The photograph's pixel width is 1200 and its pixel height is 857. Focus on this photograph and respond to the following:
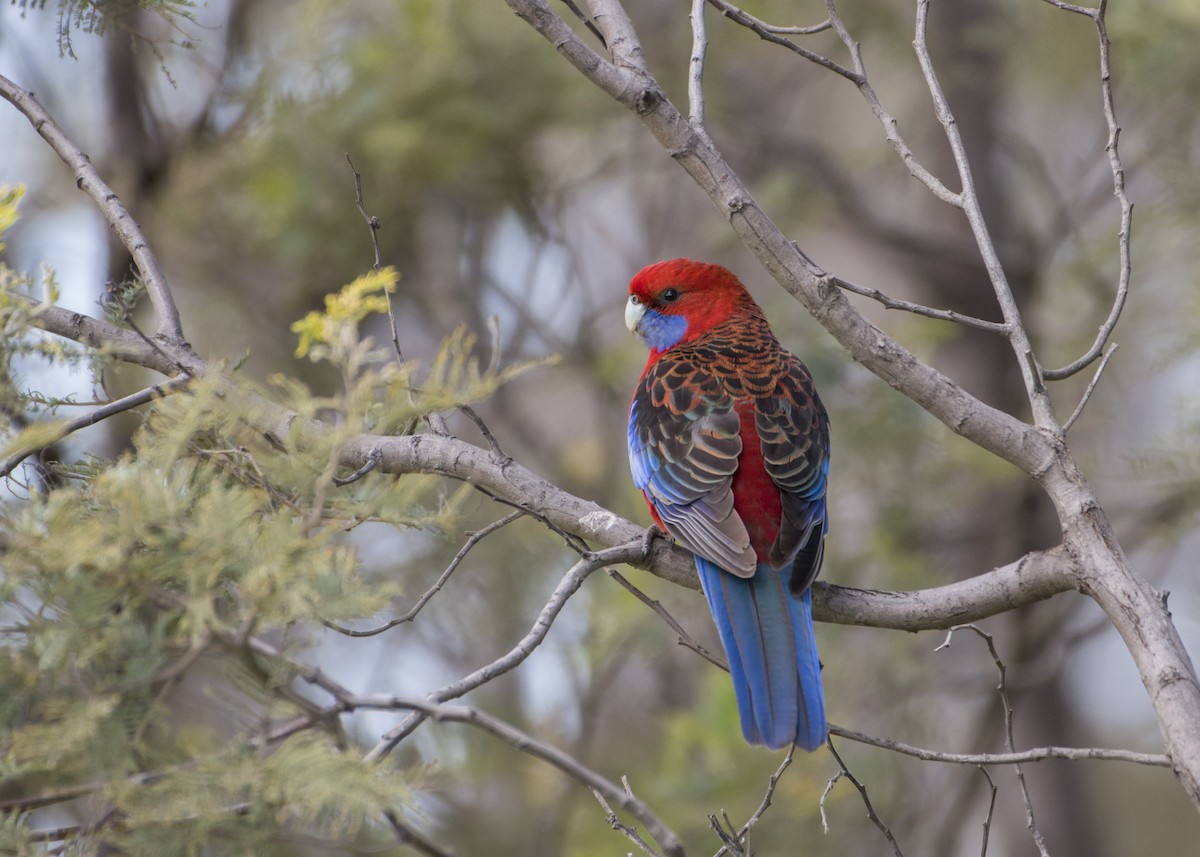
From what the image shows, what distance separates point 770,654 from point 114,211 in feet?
7.04

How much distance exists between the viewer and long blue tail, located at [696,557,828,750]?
3104 mm

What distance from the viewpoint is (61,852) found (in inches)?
66.7

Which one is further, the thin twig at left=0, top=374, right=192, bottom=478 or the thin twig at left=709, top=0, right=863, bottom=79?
the thin twig at left=709, top=0, right=863, bottom=79

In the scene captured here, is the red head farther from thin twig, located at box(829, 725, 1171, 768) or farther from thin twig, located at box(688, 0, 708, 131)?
thin twig, located at box(829, 725, 1171, 768)

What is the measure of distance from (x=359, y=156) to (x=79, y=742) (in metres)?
5.18

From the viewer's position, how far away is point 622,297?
8.59 metres

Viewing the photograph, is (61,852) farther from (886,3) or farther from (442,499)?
(886,3)

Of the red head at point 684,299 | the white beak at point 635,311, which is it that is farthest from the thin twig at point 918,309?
the white beak at point 635,311

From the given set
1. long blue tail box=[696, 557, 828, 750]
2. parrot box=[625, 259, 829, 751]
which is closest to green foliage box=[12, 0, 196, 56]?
parrot box=[625, 259, 829, 751]

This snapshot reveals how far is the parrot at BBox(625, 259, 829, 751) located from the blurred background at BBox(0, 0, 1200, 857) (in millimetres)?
1885

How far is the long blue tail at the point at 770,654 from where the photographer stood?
3104 millimetres

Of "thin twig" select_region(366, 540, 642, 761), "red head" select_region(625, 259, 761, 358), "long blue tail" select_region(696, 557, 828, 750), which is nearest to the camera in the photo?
"thin twig" select_region(366, 540, 642, 761)

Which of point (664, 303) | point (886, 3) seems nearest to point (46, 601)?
point (664, 303)

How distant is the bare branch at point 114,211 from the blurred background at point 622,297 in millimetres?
2628
